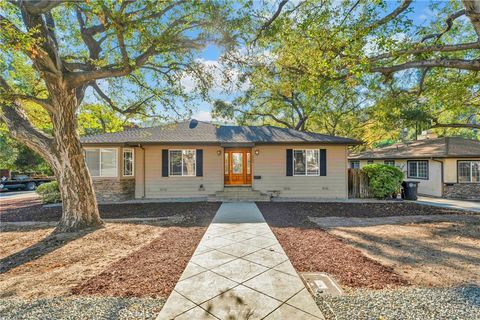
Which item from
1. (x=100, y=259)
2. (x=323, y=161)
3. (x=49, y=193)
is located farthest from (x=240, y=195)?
(x=49, y=193)

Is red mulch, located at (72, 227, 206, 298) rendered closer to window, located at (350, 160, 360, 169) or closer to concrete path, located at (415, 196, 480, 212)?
concrete path, located at (415, 196, 480, 212)

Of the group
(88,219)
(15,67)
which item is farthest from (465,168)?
(15,67)

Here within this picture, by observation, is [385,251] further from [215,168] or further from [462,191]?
[462,191]

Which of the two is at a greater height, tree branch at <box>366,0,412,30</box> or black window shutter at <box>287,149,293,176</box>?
tree branch at <box>366,0,412,30</box>

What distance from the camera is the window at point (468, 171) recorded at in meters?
13.0

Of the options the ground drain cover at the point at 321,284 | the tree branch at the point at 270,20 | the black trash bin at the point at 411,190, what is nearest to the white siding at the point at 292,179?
the black trash bin at the point at 411,190

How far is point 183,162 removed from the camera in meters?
11.7

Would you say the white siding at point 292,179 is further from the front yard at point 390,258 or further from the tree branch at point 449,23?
the tree branch at point 449,23

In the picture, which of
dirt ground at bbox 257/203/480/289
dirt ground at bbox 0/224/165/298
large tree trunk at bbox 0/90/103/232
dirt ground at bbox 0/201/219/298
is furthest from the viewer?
large tree trunk at bbox 0/90/103/232

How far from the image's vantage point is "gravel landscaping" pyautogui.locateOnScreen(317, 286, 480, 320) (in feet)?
7.97

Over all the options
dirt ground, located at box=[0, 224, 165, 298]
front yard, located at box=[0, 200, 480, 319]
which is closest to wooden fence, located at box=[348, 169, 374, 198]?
front yard, located at box=[0, 200, 480, 319]

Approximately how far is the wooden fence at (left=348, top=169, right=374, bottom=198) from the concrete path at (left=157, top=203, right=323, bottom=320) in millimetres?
8461

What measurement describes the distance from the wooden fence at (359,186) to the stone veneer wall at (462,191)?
222 inches

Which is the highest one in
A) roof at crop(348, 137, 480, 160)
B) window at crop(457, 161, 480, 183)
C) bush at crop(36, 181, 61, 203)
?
roof at crop(348, 137, 480, 160)
